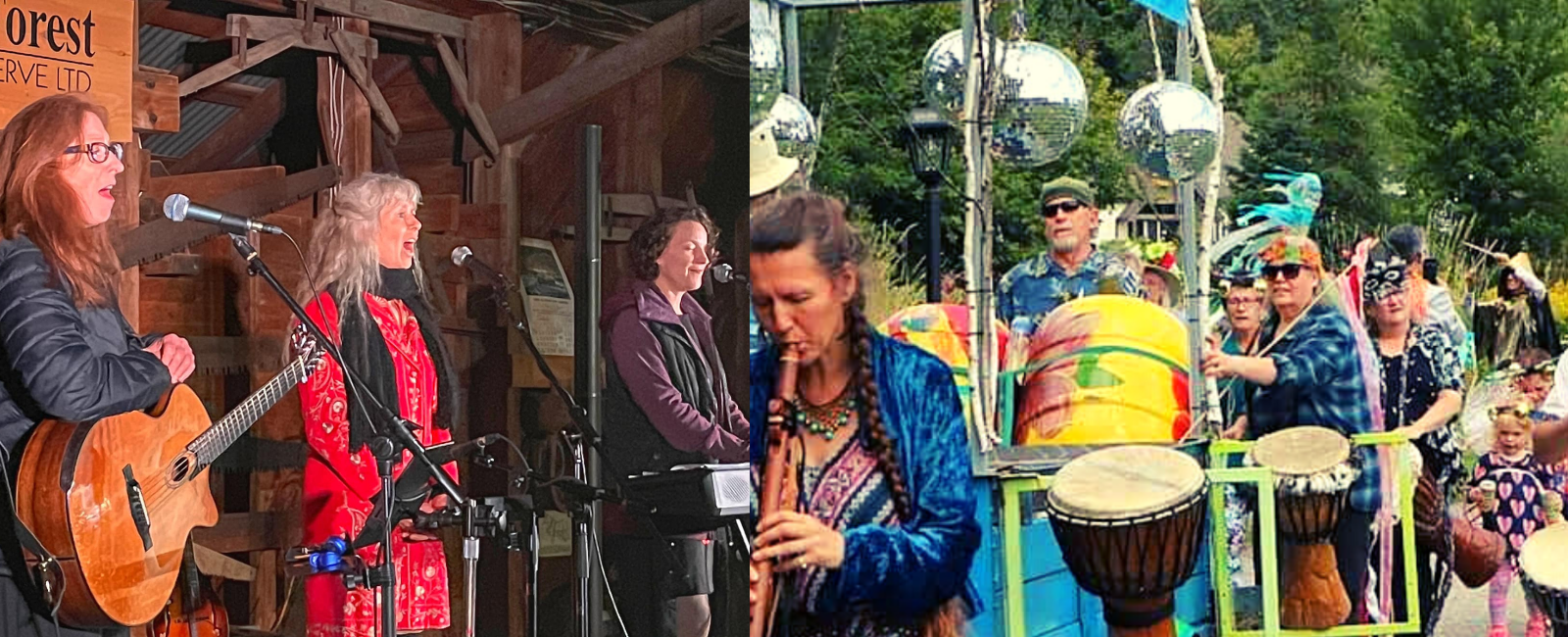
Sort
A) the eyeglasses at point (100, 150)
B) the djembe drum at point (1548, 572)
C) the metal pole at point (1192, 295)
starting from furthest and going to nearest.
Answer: the eyeglasses at point (100, 150) → the metal pole at point (1192, 295) → the djembe drum at point (1548, 572)

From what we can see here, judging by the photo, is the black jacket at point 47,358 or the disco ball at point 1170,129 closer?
the disco ball at point 1170,129

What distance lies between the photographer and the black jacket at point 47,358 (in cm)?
527

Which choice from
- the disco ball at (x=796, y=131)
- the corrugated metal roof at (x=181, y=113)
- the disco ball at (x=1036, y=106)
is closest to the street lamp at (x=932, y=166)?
the disco ball at (x=1036, y=106)

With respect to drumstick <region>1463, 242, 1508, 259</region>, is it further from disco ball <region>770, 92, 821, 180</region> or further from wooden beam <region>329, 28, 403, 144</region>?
wooden beam <region>329, 28, 403, 144</region>

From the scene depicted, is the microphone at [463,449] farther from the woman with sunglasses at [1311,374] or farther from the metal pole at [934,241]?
the woman with sunglasses at [1311,374]

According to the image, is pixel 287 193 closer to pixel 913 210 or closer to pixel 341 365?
pixel 341 365

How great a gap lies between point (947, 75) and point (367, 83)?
163cm

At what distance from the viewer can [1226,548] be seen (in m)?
4.89

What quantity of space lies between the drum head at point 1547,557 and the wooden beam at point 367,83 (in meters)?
3.16

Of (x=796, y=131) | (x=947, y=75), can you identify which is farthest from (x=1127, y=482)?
(x=796, y=131)

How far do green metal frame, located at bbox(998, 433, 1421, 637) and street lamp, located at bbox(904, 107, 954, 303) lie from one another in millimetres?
579

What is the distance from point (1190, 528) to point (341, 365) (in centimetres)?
235

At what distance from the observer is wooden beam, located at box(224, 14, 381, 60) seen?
5434 mm

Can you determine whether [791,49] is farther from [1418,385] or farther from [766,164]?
[1418,385]
